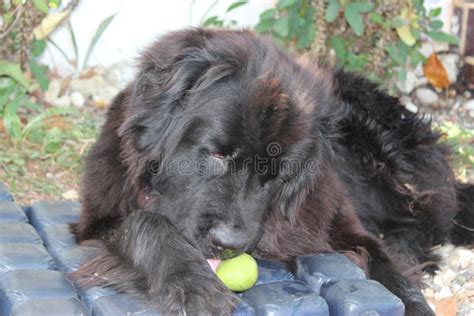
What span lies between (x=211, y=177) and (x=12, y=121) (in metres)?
2.47

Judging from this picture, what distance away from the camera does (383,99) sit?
4.22 meters

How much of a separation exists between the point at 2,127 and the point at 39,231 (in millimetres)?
1950

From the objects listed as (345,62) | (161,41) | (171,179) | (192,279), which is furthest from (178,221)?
(345,62)

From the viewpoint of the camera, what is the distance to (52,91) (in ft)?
18.6

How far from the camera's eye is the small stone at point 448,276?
12.1 ft

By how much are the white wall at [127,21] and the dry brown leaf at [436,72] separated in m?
1.60

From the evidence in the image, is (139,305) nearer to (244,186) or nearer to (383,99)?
(244,186)

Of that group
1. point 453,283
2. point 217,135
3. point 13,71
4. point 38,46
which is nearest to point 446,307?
point 453,283

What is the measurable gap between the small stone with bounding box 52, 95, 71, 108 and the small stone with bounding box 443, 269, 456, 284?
10.9ft

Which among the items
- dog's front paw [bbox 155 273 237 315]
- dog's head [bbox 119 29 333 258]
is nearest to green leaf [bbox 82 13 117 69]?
dog's head [bbox 119 29 333 258]

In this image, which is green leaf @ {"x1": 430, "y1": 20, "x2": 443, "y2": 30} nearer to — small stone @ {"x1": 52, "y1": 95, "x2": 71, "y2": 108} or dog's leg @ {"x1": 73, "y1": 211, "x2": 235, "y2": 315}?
small stone @ {"x1": 52, "y1": 95, "x2": 71, "y2": 108}

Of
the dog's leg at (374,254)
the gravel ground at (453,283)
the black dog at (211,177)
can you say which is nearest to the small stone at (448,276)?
the gravel ground at (453,283)

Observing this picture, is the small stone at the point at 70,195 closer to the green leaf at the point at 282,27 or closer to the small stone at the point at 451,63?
the green leaf at the point at 282,27

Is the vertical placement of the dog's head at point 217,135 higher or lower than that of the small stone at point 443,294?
higher
